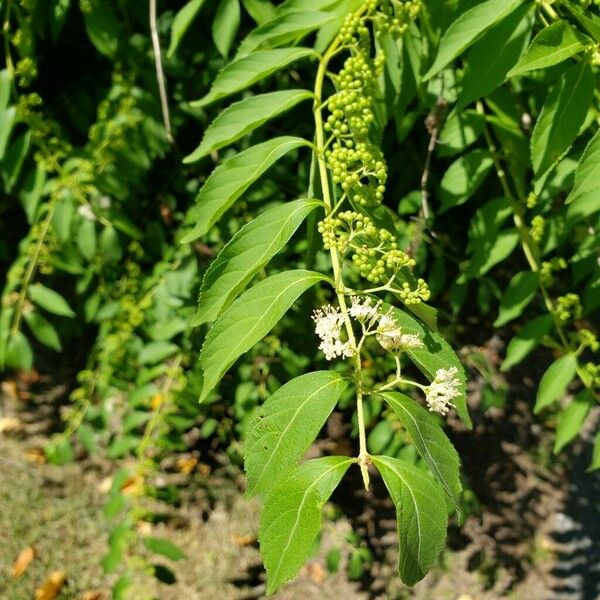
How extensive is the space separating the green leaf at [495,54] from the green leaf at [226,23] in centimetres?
83

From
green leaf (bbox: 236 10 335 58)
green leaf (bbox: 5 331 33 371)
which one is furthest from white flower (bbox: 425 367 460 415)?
green leaf (bbox: 5 331 33 371)

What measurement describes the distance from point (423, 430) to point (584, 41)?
33.8 inches

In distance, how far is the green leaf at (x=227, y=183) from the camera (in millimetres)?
1289

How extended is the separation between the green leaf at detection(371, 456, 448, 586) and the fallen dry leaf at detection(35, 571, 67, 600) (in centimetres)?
299

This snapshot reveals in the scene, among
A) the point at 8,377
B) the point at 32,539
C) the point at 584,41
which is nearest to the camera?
the point at 584,41

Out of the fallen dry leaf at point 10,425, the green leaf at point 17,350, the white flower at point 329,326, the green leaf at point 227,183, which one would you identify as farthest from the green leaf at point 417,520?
the fallen dry leaf at point 10,425

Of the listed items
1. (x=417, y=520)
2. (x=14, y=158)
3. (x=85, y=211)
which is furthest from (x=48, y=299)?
(x=417, y=520)

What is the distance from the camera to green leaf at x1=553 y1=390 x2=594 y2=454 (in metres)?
2.15

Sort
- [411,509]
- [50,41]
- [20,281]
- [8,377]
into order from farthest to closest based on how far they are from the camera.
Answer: [8,377], [50,41], [20,281], [411,509]

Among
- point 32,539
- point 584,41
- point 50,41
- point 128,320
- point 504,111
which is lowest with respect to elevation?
point 32,539

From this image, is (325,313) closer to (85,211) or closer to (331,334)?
(331,334)

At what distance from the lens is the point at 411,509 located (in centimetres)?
92

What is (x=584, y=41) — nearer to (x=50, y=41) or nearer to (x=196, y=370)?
(x=196, y=370)

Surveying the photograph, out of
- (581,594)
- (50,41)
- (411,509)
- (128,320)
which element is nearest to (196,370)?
(128,320)
